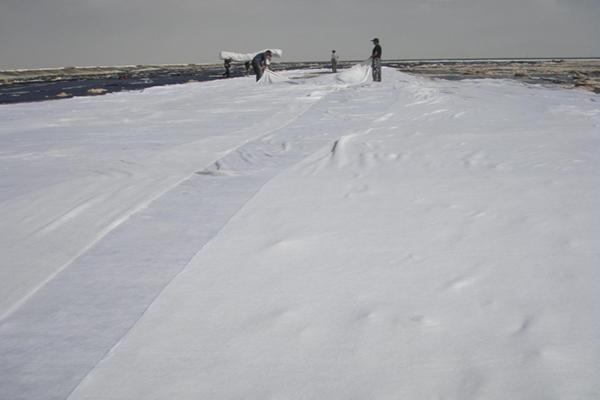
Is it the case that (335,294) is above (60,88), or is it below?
below

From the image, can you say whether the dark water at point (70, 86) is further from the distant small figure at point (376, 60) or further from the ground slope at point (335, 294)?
the ground slope at point (335, 294)

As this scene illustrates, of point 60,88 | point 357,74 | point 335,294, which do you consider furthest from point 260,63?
point 335,294

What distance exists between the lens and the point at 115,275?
1798 mm

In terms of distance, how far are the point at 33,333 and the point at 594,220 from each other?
97.7 inches

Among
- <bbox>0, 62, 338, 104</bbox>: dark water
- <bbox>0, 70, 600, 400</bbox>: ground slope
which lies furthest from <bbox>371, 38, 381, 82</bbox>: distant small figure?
<bbox>0, 70, 600, 400</bbox>: ground slope

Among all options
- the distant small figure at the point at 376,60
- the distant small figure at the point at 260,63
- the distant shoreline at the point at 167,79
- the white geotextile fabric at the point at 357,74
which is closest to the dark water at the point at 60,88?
the distant shoreline at the point at 167,79

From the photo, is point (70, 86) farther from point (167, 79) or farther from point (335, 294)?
point (335, 294)

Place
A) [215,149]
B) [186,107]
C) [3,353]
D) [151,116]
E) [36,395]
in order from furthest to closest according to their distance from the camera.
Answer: [186,107]
[151,116]
[215,149]
[3,353]
[36,395]

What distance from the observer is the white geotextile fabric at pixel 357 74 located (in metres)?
12.5

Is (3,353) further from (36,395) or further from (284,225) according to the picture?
(284,225)

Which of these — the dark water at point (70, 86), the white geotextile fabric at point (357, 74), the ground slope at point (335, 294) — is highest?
the dark water at point (70, 86)

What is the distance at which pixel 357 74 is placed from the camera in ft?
42.2

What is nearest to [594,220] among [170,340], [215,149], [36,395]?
[170,340]

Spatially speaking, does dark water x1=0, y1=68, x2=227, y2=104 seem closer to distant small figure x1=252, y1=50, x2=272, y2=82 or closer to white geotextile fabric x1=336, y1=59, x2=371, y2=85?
distant small figure x1=252, y1=50, x2=272, y2=82
